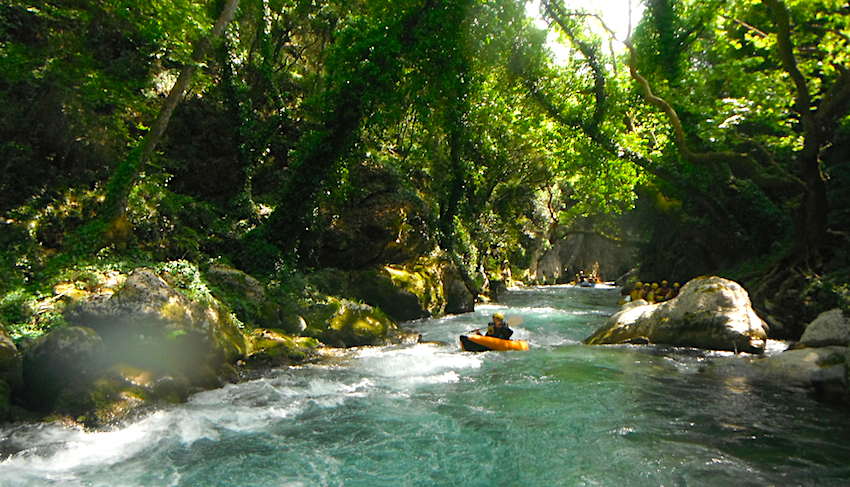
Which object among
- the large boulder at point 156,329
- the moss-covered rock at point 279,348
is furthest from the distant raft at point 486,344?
the large boulder at point 156,329

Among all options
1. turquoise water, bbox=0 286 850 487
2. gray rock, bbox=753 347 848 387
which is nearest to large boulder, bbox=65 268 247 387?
turquoise water, bbox=0 286 850 487

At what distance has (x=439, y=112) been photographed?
18.1m

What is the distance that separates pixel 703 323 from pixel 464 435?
25.2ft

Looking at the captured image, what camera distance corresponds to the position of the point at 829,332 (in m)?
9.05

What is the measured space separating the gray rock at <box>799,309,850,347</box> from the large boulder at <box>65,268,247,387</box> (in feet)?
33.8

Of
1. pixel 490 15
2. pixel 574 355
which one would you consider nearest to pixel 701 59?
pixel 490 15

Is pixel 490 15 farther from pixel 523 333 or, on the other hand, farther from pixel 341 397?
pixel 341 397

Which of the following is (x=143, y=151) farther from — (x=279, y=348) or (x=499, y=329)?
(x=499, y=329)

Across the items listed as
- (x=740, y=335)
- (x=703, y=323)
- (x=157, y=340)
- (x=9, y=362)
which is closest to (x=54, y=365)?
(x=9, y=362)

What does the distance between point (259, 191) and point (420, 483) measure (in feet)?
50.3

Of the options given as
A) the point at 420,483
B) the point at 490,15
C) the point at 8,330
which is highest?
the point at 490,15

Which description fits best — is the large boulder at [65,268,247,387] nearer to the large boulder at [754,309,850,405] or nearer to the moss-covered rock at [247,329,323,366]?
the moss-covered rock at [247,329,323,366]

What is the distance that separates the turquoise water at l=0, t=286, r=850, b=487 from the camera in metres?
4.98

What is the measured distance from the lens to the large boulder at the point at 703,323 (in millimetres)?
10781
